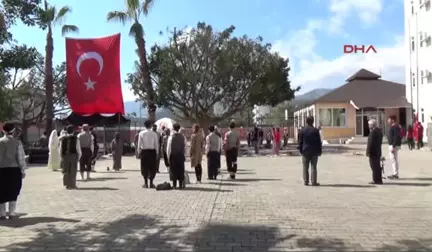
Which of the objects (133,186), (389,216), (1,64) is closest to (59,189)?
(133,186)

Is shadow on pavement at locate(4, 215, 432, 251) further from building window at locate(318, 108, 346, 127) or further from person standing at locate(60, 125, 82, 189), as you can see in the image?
building window at locate(318, 108, 346, 127)

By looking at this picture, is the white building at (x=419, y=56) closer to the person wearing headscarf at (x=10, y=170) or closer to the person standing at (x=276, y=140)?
the person standing at (x=276, y=140)

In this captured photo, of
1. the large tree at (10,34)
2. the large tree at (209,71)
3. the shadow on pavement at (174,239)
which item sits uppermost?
the large tree at (209,71)

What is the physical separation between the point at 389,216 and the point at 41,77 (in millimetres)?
47444

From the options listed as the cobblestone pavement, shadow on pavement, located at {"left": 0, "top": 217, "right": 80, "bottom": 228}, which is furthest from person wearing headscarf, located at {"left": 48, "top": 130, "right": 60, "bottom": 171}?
shadow on pavement, located at {"left": 0, "top": 217, "right": 80, "bottom": 228}

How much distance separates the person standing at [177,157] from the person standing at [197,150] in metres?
1.40

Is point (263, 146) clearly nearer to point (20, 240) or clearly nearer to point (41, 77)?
point (41, 77)

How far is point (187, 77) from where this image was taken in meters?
34.0

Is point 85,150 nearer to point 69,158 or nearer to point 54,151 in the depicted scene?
point 69,158

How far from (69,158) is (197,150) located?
11.3 ft

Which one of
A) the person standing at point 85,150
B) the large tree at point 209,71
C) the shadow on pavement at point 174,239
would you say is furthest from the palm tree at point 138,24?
the shadow on pavement at point 174,239

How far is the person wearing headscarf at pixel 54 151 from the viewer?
19.4 m

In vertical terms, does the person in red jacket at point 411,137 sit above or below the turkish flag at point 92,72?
below

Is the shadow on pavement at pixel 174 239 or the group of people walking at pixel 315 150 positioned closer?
the shadow on pavement at pixel 174 239
